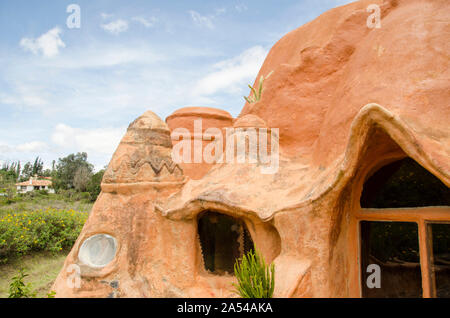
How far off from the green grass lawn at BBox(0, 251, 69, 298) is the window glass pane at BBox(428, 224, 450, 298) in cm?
931

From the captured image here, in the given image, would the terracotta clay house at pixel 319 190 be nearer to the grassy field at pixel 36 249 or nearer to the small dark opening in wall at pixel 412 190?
the small dark opening in wall at pixel 412 190

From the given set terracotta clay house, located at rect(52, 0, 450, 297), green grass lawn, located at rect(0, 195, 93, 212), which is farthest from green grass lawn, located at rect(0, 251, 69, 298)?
green grass lawn, located at rect(0, 195, 93, 212)

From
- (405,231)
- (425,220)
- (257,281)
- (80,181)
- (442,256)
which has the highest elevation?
(80,181)

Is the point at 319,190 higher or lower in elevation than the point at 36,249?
higher

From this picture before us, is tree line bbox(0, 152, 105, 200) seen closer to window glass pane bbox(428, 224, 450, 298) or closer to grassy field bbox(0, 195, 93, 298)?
grassy field bbox(0, 195, 93, 298)

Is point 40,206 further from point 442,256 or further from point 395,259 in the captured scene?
point 442,256

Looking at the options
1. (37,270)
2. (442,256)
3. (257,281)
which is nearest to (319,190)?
(257,281)

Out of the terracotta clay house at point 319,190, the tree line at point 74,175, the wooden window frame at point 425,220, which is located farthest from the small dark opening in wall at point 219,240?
the tree line at point 74,175

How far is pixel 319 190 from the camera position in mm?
4691

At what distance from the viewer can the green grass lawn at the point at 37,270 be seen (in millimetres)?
8432

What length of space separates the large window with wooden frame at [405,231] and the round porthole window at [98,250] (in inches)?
190

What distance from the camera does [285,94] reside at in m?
7.63

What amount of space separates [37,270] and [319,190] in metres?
9.33
